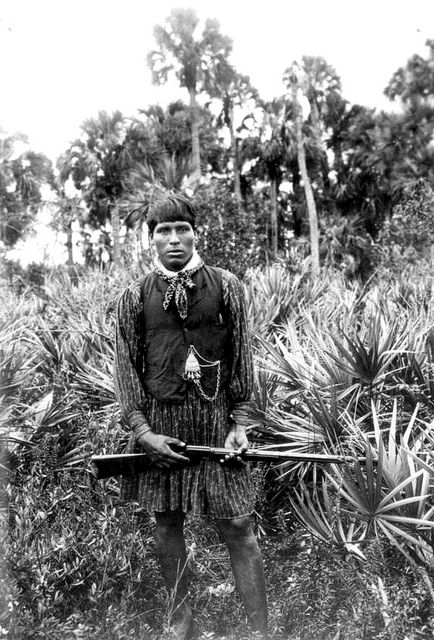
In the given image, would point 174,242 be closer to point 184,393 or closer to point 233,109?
point 184,393

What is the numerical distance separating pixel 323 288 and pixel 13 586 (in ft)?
16.3

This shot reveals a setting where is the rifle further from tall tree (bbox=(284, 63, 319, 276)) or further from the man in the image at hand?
tall tree (bbox=(284, 63, 319, 276))

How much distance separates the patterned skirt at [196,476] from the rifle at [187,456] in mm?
42

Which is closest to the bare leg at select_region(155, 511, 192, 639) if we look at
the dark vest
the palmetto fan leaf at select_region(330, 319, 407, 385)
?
the dark vest

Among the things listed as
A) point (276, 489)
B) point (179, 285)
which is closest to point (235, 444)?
point (179, 285)

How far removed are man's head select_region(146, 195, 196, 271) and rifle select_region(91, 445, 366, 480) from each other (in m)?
0.77

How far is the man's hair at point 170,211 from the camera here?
2.60 meters

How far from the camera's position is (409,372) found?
13.1 ft

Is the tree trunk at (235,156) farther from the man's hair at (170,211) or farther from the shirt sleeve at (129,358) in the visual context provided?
the shirt sleeve at (129,358)

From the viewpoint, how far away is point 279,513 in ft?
11.4

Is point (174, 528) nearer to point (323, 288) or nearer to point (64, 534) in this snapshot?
point (64, 534)

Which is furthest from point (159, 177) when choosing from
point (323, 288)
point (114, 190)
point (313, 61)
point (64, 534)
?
point (64, 534)

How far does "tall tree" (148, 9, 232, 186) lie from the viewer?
20625mm

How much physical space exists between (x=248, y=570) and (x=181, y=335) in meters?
0.99
